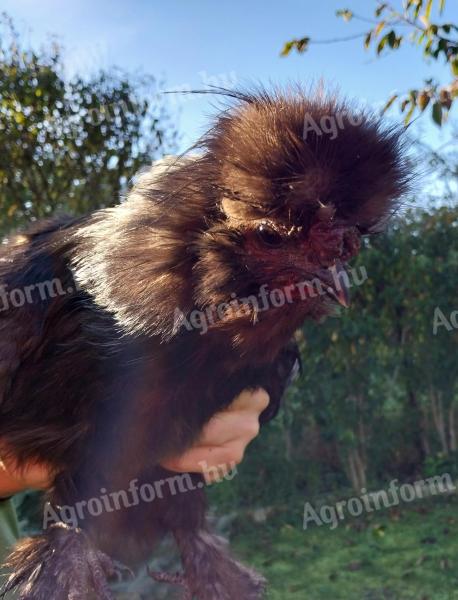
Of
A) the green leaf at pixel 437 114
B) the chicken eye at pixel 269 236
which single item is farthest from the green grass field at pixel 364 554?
the chicken eye at pixel 269 236

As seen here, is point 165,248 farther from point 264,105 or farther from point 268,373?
point 268,373

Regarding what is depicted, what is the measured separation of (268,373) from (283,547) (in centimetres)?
377

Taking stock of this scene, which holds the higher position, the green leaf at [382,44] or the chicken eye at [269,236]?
the green leaf at [382,44]

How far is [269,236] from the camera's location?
182 centimetres

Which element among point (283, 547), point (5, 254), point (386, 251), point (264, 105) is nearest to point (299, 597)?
point (283, 547)

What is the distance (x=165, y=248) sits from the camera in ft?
6.19

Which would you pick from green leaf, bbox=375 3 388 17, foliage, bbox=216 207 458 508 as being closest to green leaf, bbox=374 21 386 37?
green leaf, bbox=375 3 388 17

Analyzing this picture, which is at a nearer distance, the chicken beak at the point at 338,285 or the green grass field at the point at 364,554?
the chicken beak at the point at 338,285

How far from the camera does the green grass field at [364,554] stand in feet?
15.2

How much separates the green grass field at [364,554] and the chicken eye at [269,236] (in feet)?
11.4

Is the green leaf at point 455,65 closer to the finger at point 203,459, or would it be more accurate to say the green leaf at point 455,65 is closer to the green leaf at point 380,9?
the green leaf at point 380,9

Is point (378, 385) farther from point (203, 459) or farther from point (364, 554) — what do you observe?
point (203, 459)

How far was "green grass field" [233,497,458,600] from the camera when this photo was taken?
464cm

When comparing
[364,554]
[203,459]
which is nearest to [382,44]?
[203,459]
